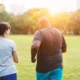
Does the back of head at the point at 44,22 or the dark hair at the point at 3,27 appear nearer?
the dark hair at the point at 3,27

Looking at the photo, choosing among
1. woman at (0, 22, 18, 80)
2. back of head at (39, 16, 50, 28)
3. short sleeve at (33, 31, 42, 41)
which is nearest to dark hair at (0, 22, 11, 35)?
woman at (0, 22, 18, 80)

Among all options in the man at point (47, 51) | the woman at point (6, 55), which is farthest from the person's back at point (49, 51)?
the woman at point (6, 55)

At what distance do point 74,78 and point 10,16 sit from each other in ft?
150

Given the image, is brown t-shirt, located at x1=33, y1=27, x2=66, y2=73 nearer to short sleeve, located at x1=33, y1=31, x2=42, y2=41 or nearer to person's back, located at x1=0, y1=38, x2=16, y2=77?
short sleeve, located at x1=33, y1=31, x2=42, y2=41

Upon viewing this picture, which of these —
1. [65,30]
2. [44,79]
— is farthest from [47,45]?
[65,30]

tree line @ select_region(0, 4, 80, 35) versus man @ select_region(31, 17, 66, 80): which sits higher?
man @ select_region(31, 17, 66, 80)

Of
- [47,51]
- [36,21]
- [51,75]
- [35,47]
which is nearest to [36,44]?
[35,47]

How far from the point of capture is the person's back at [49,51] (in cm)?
491

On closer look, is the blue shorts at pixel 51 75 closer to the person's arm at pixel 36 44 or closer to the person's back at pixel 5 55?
the person's arm at pixel 36 44

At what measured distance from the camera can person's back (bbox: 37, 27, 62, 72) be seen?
4906 millimetres

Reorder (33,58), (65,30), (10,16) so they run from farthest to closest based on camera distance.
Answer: (10,16) → (65,30) → (33,58)

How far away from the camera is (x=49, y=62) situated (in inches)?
194

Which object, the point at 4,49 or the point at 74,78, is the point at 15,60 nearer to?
the point at 4,49

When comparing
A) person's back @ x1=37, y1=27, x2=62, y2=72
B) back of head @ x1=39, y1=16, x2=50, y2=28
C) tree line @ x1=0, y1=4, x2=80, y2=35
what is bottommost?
tree line @ x1=0, y1=4, x2=80, y2=35
